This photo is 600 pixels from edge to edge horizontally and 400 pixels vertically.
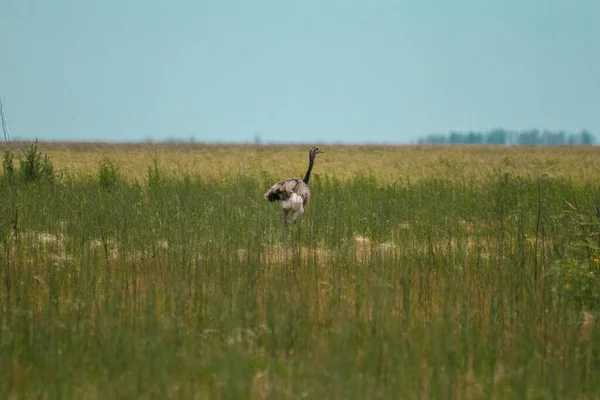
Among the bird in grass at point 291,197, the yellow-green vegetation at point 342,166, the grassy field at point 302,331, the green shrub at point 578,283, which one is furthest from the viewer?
the yellow-green vegetation at point 342,166

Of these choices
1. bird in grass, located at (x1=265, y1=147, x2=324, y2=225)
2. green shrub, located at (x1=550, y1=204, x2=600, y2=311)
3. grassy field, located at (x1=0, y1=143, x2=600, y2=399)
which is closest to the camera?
grassy field, located at (x1=0, y1=143, x2=600, y2=399)

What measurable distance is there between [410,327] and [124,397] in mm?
2517

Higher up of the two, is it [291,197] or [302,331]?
[291,197]

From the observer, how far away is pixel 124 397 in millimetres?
4465

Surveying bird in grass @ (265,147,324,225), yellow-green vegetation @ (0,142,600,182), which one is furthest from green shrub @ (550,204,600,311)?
yellow-green vegetation @ (0,142,600,182)

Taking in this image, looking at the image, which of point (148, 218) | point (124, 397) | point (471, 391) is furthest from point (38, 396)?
point (148, 218)

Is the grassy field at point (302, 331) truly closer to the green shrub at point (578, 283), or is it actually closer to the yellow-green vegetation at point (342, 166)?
the green shrub at point (578, 283)

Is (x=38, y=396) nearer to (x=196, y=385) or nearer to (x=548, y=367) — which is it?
(x=196, y=385)

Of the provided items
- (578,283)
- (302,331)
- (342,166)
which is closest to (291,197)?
(578,283)

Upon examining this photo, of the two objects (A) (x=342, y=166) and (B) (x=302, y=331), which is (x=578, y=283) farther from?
(A) (x=342, y=166)

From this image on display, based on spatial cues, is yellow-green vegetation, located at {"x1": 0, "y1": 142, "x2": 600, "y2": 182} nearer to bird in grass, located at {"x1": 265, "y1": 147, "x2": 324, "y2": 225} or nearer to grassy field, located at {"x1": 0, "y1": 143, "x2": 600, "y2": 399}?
bird in grass, located at {"x1": 265, "y1": 147, "x2": 324, "y2": 225}

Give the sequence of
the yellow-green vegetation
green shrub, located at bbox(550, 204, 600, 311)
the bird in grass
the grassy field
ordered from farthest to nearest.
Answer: the yellow-green vegetation
the bird in grass
green shrub, located at bbox(550, 204, 600, 311)
the grassy field

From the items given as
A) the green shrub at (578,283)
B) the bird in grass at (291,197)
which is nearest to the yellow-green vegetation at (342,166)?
the bird in grass at (291,197)

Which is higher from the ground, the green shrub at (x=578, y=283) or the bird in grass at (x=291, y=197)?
the bird in grass at (x=291, y=197)
